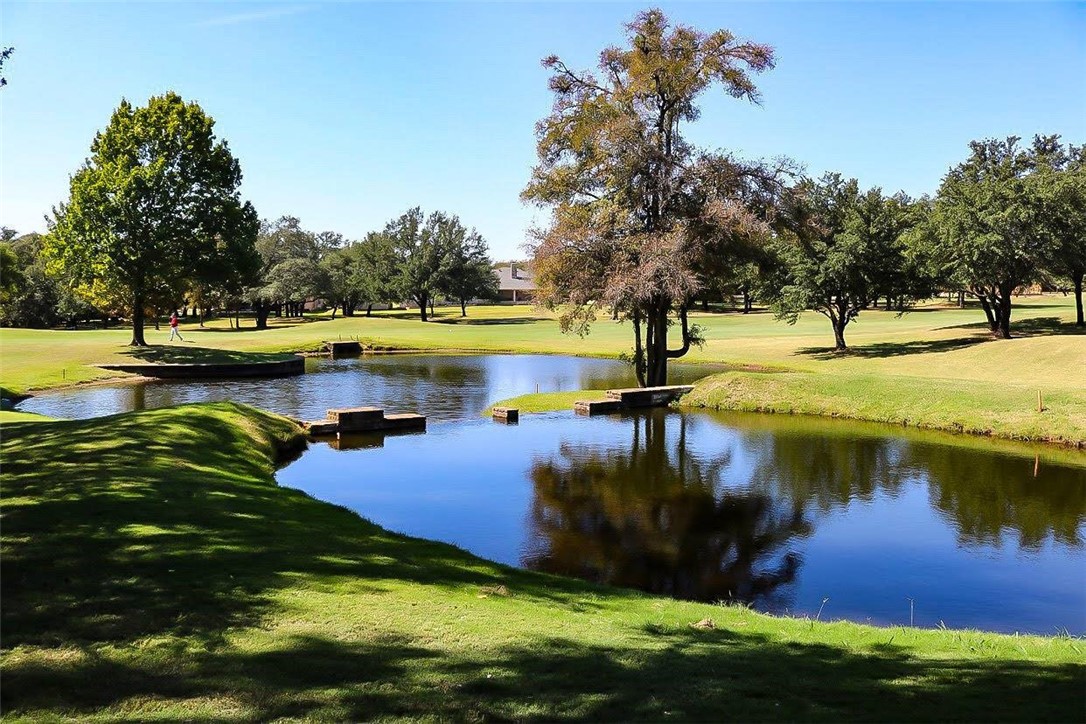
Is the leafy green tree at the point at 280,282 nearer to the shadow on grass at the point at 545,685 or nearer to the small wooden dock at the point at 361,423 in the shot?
the small wooden dock at the point at 361,423

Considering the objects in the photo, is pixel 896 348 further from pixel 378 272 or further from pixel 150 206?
pixel 378 272

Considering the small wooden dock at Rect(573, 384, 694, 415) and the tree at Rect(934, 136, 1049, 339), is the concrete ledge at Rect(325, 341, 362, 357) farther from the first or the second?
the tree at Rect(934, 136, 1049, 339)

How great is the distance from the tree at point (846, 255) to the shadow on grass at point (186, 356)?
33332mm

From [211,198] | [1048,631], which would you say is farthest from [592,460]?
[211,198]

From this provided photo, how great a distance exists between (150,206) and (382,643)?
155ft

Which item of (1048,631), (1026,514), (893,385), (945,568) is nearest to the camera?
(1048,631)

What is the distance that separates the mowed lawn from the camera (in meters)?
40.7

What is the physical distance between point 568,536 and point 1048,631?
8.05 m

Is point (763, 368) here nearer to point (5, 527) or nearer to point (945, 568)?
point (945, 568)

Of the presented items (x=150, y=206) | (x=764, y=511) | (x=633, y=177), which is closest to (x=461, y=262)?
(x=150, y=206)

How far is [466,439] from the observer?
2681cm

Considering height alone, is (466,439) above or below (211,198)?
below

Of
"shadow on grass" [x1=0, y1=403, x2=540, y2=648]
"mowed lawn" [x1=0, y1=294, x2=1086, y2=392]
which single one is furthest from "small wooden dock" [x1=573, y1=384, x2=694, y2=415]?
"shadow on grass" [x1=0, y1=403, x2=540, y2=648]

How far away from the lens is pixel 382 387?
40.9 metres
